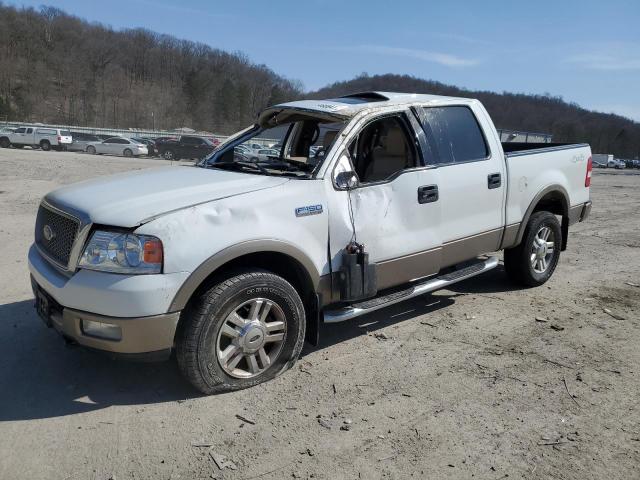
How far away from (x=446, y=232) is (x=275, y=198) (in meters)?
1.79

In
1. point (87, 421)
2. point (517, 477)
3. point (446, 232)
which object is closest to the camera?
point (517, 477)

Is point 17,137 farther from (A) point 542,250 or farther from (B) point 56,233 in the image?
(A) point 542,250

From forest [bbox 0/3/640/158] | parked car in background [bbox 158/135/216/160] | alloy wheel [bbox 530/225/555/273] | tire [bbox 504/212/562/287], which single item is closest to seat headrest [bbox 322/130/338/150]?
tire [bbox 504/212/562/287]

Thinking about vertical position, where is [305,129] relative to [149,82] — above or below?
below

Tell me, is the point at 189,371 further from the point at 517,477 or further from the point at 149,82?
the point at 149,82

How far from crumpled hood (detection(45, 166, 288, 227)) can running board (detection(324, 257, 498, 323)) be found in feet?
3.53

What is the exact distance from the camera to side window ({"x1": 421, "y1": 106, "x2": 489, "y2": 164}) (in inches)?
184

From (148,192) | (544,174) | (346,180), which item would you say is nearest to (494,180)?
(544,174)

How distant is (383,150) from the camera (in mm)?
4758

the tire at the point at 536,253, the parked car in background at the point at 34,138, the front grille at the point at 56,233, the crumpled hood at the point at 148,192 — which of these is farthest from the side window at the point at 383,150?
the parked car in background at the point at 34,138

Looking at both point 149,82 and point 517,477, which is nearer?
point 517,477

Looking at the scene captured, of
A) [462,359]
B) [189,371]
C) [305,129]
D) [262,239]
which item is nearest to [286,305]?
[262,239]

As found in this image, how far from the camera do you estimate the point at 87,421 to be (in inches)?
128

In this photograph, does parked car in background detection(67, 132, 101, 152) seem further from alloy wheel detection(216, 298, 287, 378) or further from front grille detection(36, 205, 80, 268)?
alloy wheel detection(216, 298, 287, 378)
